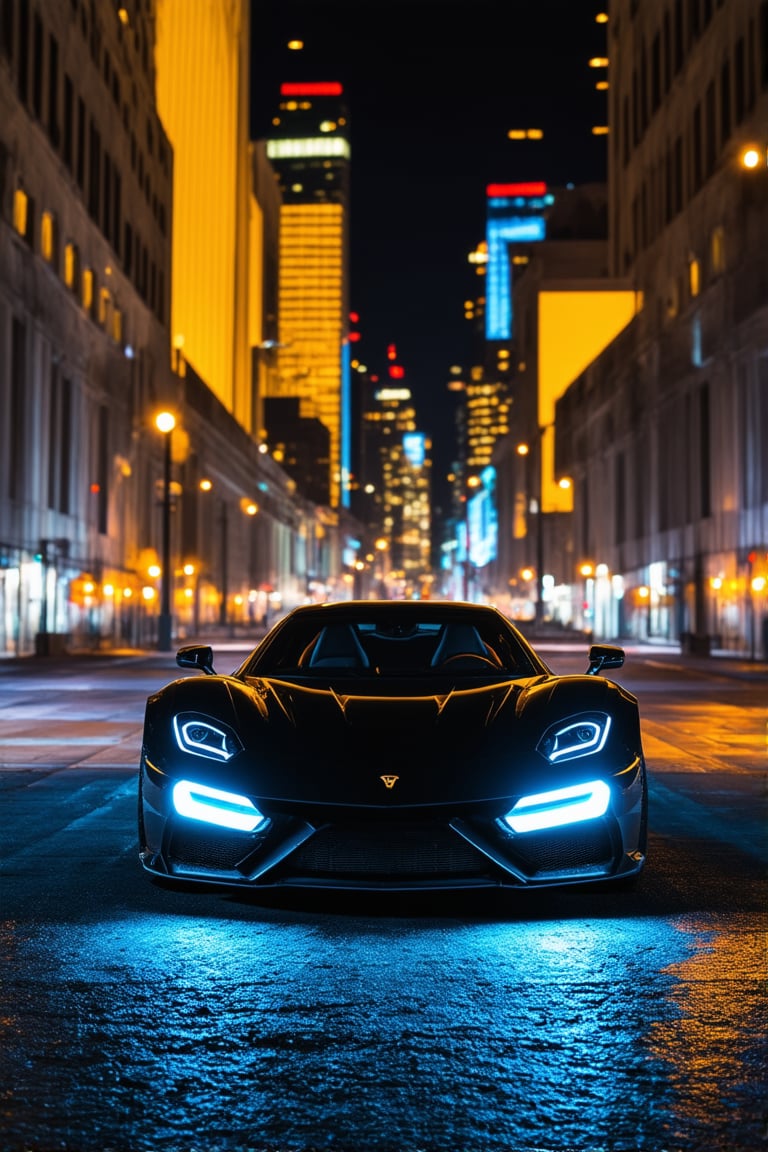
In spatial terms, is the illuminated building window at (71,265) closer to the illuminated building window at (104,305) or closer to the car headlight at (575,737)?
the illuminated building window at (104,305)

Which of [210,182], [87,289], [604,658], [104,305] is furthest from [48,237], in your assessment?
[210,182]

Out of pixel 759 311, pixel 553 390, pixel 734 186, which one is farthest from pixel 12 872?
pixel 553 390

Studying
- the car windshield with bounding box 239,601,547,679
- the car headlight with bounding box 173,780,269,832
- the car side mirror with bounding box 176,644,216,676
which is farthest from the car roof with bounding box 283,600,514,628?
the car headlight with bounding box 173,780,269,832

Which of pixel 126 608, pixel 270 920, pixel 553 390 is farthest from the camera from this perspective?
pixel 553 390

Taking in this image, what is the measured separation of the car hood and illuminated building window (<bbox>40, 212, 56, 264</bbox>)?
4596 cm

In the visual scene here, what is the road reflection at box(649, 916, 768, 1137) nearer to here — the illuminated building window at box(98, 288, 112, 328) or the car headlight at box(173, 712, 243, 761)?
the car headlight at box(173, 712, 243, 761)

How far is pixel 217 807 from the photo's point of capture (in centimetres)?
520

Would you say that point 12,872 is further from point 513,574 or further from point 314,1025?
point 513,574

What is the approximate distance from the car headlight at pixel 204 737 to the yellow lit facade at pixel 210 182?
86.3 meters

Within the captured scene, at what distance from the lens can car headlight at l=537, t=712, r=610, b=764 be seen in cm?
533

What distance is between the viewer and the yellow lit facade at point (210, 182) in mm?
105062

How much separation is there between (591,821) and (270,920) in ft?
4.59

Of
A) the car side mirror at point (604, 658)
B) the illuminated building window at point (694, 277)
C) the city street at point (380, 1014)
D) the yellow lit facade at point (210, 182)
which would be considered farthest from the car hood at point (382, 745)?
the yellow lit facade at point (210, 182)

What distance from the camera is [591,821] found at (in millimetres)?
5234
